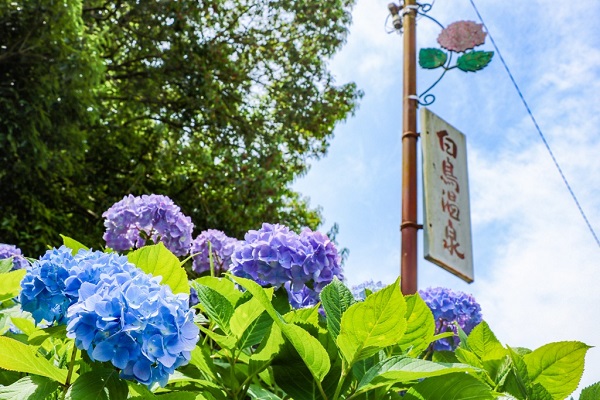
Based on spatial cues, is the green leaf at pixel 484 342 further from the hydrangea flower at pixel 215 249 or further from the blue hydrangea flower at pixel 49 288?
the hydrangea flower at pixel 215 249

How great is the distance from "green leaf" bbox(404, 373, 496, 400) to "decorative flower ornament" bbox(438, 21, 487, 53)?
17.1ft


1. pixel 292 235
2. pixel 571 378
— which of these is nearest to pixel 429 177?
pixel 292 235

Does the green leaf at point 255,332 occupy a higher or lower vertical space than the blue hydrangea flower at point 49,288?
lower

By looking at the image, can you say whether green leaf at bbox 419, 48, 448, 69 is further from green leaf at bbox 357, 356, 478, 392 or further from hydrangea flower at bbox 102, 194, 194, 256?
green leaf at bbox 357, 356, 478, 392

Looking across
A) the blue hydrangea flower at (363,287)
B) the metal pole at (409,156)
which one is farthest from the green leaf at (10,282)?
the metal pole at (409,156)

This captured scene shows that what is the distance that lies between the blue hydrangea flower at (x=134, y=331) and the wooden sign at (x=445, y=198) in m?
4.19

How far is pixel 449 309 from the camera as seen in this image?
Answer: 239 cm

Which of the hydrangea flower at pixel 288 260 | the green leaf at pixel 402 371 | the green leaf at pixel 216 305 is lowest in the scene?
the green leaf at pixel 402 371

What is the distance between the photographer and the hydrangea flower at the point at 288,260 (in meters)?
1.57

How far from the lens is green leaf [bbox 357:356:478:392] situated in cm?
74

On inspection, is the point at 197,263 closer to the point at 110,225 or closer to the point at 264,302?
the point at 110,225

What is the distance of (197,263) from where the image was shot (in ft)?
7.73

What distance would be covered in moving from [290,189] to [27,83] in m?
4.33

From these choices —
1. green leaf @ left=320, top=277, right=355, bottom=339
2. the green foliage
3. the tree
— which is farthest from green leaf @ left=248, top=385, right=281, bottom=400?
the tree
